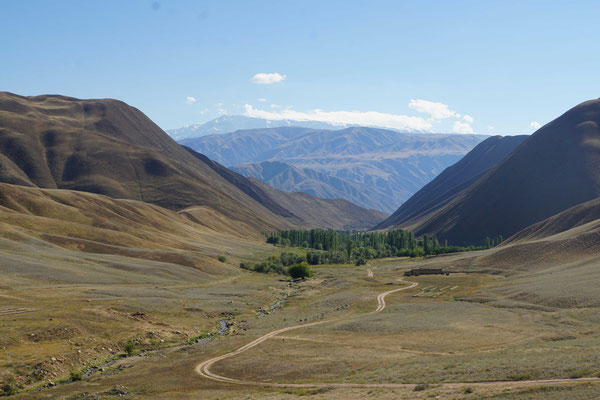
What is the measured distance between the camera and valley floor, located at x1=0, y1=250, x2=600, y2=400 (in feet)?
133

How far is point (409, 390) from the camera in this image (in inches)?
1511

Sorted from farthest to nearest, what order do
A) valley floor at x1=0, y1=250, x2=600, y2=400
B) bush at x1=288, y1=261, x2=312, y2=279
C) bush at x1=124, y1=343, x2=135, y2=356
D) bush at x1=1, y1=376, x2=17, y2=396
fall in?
bush at x1=288, y1=261, x2=312, y2=279, bush at x1=124, y1=343, x2=135, y2=356, bush at x1=1, y1=376, x2=17, y2=396, valley floor at x1=0, y1=250, x2=600, y2=400

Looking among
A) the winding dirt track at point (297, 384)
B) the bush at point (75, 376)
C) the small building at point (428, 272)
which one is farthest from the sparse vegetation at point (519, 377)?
the small building at point (428, 272)

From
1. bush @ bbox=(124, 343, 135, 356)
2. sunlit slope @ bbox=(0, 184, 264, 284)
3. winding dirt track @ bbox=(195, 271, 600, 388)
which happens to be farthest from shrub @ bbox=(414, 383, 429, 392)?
sunlit slope @ bbox=(0, 184, 264, 284)

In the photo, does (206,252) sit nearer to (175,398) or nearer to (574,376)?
(175,398)

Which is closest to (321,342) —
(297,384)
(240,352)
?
(240,352)

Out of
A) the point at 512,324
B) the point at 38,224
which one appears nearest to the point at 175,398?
the point at 512,324

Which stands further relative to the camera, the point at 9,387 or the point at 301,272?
the point at 301,272

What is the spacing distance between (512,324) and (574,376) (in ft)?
118

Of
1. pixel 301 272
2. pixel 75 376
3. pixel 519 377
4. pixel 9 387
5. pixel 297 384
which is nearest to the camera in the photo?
pixel 519 377

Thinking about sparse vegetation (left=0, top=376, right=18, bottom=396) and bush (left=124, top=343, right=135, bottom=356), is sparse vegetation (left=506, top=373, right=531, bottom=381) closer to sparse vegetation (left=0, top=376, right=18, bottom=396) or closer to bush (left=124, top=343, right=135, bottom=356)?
sparse vegetation (left=0, top=376, right=18, bottom=396)

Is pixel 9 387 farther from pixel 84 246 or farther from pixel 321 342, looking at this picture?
pixel 84 246

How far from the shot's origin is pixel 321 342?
65.2m

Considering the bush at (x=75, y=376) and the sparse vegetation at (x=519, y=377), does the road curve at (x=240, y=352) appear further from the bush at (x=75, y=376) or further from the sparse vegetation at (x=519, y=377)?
the sparse vegetation at (x=519, y=377)
